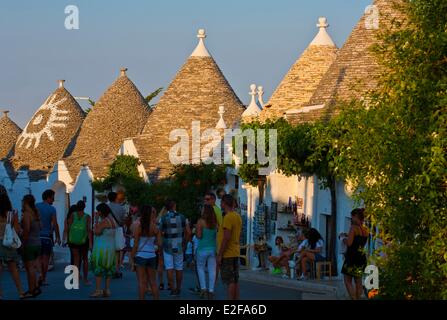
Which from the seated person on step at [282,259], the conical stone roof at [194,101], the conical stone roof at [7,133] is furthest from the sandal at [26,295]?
the conical stone roof at [7,133]

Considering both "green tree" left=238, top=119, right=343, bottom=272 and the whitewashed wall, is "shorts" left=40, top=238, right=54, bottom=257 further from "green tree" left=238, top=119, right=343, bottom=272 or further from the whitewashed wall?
the whitewashed wall

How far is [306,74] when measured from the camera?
34.3 meters

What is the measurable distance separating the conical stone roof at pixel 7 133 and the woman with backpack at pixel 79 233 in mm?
53232

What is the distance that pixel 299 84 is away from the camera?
34125mm

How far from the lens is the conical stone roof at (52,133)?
64.8 meters

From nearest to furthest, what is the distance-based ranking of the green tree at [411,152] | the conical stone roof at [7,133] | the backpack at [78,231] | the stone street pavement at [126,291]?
the green tree at [411,152], the stone street pavement at [126,291], the backpack at [78,231], the conical stone roof at [7,133]

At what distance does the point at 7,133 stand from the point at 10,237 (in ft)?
194

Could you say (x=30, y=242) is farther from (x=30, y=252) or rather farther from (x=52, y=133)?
(x=52, y=133)

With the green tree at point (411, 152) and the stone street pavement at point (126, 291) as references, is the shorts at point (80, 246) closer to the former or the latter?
the stone street pavement at point (126, 291)

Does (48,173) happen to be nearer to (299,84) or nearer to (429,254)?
(299,84)

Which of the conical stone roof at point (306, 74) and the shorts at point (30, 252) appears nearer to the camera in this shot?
the shorts at point (30, 252)

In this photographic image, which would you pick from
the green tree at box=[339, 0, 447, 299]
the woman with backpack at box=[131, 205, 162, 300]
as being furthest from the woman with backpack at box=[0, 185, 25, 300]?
the green tree at box=[339, 0, 447, 299]

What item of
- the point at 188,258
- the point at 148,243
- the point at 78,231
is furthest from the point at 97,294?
the point at 188,258
